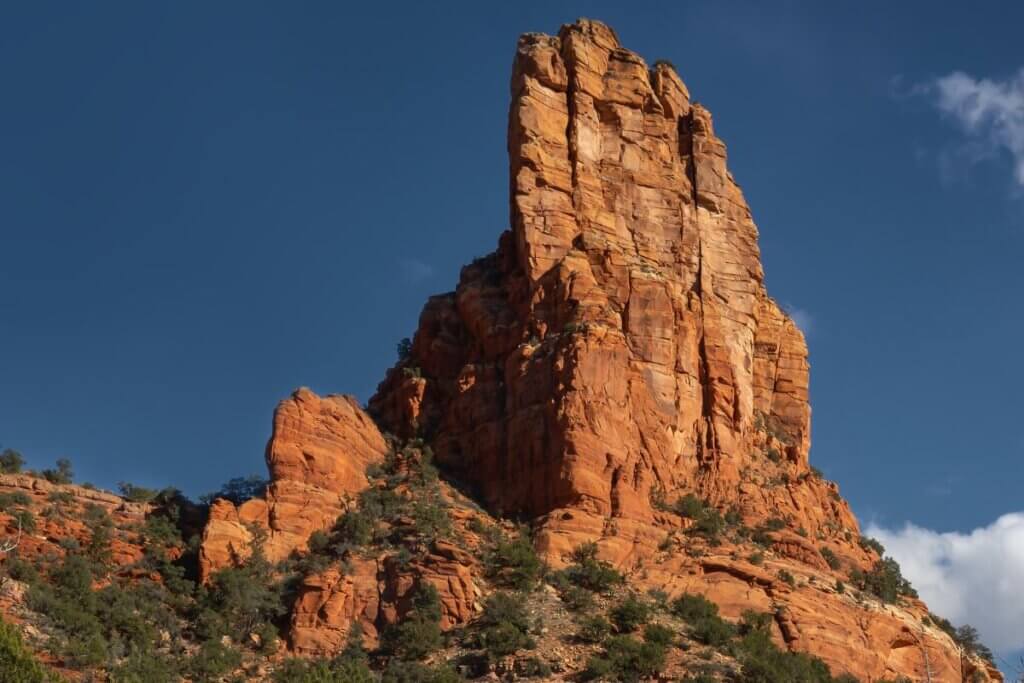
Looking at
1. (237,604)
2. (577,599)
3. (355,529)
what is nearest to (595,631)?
(577,599)

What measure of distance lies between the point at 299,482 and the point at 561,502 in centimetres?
1132

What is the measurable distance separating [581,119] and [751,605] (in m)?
30.4

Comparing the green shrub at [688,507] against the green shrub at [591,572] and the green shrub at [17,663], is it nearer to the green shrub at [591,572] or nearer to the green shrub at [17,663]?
the green shrub at [591,572]

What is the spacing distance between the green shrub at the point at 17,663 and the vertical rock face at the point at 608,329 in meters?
26.7

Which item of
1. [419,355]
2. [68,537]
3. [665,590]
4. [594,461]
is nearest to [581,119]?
[419,355]

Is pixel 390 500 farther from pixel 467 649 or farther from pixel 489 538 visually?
pixel 467 649

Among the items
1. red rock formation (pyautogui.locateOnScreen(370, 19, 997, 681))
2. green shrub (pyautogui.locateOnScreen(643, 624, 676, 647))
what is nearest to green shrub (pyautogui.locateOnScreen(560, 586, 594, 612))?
green shrub (pyautogui.locateOnScreen(643, 624, 676, 647))

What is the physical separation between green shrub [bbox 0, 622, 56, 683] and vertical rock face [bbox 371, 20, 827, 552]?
26.7m

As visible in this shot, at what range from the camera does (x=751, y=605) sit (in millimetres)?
78188

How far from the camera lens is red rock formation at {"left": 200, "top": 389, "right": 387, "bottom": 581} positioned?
77.9 meters

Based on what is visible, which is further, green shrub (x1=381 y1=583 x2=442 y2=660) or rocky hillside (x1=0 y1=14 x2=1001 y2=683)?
rocky hillside (x1=0 y1=14 x2=1001 y2=683)

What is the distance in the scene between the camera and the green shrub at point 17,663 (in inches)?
2258

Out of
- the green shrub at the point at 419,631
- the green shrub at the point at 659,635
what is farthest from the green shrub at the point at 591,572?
the green shrub at the point at 419,631

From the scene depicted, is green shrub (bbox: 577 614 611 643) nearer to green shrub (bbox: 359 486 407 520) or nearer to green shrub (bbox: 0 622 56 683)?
green shrub (bbox: 359 486 407 520)
